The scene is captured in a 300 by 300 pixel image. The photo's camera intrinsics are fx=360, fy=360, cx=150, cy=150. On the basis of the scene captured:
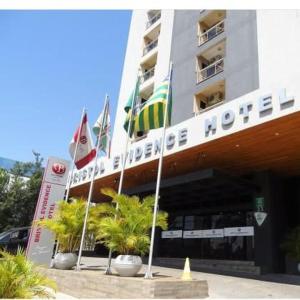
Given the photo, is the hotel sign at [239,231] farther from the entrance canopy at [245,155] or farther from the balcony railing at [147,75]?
the balcony railing at [147,75]

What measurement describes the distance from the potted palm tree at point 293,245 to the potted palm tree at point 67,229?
9.38 meters

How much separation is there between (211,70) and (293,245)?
1167 centimetres

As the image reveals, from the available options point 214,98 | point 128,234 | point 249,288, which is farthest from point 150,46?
point 249,288

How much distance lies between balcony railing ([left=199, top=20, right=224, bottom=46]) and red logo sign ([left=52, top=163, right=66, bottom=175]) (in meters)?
13.0

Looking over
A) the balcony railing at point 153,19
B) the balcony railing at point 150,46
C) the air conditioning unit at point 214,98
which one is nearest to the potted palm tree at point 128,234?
the air conditioning unit at point 214,98

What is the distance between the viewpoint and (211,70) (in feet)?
75.4

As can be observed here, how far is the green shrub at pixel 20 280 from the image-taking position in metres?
7.04

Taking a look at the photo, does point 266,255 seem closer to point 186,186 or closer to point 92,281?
point 186,186

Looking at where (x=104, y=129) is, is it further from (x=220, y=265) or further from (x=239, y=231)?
(x=220, y=265)

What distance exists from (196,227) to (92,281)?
11911 millimetres

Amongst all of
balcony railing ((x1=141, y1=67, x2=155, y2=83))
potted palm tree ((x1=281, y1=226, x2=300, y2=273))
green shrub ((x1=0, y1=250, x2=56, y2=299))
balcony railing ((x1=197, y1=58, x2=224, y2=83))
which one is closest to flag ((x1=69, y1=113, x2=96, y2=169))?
balcony railing ((x1=197, y1=58, x2=224, y2=83))

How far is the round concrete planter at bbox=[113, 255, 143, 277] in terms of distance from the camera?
445 inches

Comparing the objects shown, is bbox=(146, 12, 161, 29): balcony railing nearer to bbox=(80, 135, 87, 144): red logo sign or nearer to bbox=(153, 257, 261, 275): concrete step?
bbox=(80, 135, 87, 144): red logo sign

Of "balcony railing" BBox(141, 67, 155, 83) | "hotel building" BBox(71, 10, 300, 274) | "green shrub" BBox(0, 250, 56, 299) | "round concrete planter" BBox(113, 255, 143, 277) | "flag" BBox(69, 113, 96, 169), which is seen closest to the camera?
"green shrub" BBox(0, 250, 56, 299)
